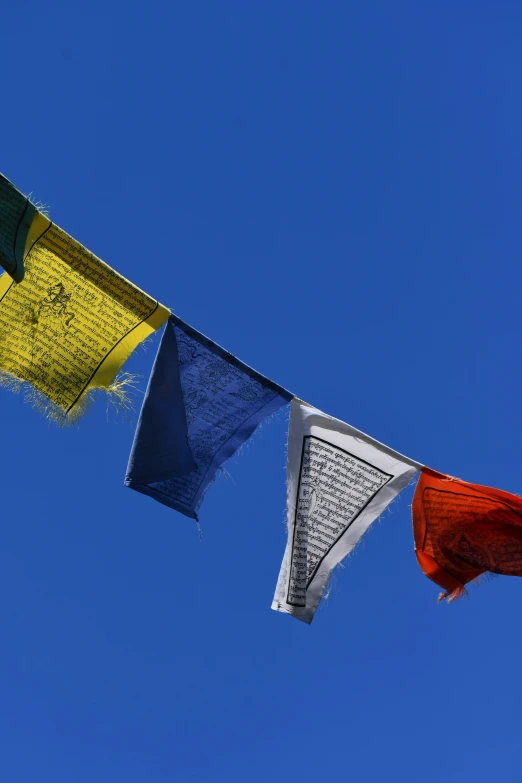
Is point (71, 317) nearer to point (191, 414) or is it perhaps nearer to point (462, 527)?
point (191, 414)

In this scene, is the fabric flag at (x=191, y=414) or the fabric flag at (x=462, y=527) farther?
the fabric flag at (x=462, y=527)

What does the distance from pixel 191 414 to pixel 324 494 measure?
730 mm

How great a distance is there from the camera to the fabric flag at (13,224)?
4.17 meters

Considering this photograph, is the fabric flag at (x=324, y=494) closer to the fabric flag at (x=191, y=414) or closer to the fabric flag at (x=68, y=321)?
the fabric flag at (x=191, y=414)

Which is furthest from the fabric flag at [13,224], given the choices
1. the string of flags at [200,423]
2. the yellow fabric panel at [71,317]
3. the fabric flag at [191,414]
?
the fabric flag at [191,414]

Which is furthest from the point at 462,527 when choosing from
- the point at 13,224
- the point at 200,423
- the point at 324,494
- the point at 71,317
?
the point at 13,224

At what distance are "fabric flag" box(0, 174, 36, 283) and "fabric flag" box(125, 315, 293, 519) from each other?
0.71 m

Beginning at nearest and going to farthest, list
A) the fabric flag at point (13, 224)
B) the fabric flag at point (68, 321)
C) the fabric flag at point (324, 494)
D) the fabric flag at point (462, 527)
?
1. the fabric flag at point (13, 224)
2. the fabric flag at point (68, 321)
3. the fabric flag at point (324, 494)
4. the fabric flag at point (462, 527)

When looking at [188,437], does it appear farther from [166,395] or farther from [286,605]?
[286,605]

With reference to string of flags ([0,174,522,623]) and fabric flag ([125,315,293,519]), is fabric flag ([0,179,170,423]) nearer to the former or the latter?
string of flags ([0,174,522,623])

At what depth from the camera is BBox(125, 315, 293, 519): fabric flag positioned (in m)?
4.39

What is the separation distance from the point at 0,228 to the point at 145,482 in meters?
1.24

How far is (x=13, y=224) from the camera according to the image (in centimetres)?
423

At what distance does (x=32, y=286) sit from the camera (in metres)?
4.42
